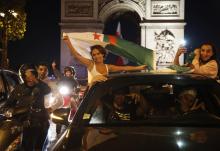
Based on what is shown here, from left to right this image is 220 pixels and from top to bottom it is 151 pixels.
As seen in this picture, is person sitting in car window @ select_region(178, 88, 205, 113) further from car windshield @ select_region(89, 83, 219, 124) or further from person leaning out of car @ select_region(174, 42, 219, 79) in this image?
person leaning out of car @ select_region(174, 42, 219, 79)

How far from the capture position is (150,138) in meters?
4.41

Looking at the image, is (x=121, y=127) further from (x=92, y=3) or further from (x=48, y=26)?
(x=48, y=26)

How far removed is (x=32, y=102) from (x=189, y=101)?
8.26ft

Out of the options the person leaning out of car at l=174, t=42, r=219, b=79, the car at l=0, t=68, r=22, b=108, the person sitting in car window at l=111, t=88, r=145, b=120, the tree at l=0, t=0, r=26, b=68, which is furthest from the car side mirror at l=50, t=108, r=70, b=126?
the tree at l=0, t=0, r=26, b=68

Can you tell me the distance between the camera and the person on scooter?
7371 mm

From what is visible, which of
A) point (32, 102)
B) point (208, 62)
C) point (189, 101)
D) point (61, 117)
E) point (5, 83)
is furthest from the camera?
point (5, 83)

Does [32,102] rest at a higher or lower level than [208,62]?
lower

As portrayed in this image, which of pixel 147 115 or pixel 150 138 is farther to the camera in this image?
pixel 147 115

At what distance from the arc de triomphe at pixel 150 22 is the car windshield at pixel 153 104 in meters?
26.7

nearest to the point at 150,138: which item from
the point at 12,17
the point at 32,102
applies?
the point at 32,102

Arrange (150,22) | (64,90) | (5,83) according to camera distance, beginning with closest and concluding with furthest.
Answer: (5,83)
(64,90)
(150,22)

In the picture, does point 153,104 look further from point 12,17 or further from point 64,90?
→ point 12,17

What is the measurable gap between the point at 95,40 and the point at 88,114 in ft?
21.4

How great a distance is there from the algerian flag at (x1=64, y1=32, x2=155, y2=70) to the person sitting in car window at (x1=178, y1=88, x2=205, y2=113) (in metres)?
5.60
